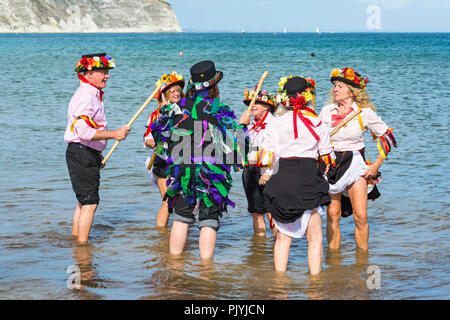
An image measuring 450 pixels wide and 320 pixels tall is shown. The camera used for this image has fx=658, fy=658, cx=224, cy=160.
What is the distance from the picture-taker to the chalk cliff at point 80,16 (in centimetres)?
15412

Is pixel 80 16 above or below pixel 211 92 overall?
above

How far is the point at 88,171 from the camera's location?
6.53 m

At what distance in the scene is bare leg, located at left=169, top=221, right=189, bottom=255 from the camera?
5977 millimetres

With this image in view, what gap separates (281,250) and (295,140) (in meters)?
0.99

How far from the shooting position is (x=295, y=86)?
5461 millimetres

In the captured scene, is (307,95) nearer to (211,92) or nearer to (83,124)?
(211,92)

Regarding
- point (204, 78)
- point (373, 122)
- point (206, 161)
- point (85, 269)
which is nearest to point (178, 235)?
point (206, 161)

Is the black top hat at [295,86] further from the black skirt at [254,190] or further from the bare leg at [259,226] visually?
the bare leg at [259,226]

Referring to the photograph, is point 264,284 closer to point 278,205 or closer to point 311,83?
point 278,205

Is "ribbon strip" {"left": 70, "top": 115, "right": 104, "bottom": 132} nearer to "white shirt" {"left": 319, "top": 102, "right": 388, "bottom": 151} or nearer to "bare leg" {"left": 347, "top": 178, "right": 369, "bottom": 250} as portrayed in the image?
"white shirt" {"left": 319, "top": 102, "right": 388, "bottom": 151}

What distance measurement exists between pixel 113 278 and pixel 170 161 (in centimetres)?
115

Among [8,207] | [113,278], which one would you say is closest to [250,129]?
[113,278]

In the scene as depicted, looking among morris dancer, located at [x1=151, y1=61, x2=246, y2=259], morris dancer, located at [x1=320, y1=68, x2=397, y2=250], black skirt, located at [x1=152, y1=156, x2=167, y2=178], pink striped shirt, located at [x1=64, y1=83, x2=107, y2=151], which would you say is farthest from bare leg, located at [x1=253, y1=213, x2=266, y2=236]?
pink striped shirt, located at [x1=64, y1=83, x2=107, y2=151]

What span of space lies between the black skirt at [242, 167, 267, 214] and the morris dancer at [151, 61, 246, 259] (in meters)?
1.13
